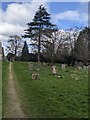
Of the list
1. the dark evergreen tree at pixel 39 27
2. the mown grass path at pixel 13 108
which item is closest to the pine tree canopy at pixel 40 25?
the dark evergreen tree at pixel 39 27

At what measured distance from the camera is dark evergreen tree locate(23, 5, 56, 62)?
64.2m

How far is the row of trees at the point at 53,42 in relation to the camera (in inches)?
2373

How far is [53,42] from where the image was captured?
61.9 meters

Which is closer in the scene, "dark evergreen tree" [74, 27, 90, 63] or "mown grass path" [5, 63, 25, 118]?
"mown grass path" [5, 63, 25, 118]

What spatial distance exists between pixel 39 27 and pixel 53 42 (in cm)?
625

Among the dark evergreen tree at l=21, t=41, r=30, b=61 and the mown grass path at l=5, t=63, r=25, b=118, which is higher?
the dark evergreen tree at l=21, t=41, r=30, b=61

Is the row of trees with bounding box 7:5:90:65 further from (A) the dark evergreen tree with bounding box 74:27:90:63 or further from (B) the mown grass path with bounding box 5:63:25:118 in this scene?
(B) the mown grass path with bounding box 5:63:25:118

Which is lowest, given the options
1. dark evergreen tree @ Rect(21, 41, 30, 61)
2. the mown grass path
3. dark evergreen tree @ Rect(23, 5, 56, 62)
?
the mown grass path

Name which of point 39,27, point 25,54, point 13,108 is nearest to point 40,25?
point 39,27

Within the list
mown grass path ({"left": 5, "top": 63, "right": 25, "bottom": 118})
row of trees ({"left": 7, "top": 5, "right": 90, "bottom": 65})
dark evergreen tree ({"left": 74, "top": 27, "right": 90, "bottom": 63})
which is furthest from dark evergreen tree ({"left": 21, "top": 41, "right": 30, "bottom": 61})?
mown grass path ({"left": 5, "top": 63, "right": 25, "bottom": 118})

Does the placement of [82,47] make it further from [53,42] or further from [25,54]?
[25,54]

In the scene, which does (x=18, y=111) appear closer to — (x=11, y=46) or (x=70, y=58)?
(x=70, y=58)

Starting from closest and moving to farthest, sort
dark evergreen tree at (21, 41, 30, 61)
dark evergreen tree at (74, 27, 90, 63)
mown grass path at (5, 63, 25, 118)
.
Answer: mown grass path at (5, 63, 25, 118), dark evergreen tree at (74, 27, 90, 63), dark evergreen tree at (21, 41, 30, 61)

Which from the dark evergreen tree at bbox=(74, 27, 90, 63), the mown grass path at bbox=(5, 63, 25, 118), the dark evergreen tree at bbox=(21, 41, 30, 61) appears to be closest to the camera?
the mown grass path at bbox=(5, 63, 25, 118)
